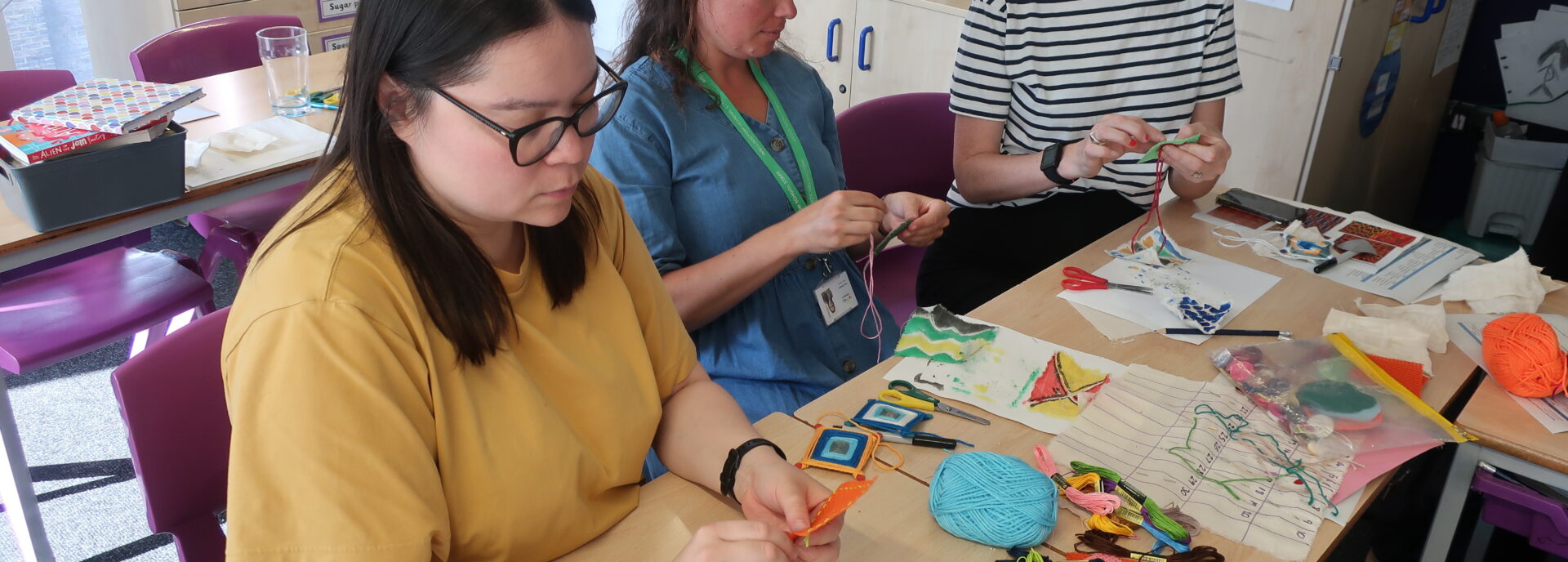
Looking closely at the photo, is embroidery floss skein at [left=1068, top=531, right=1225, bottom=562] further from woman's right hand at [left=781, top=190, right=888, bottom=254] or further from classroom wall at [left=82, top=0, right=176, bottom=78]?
classroom wall at [left=82, top=0, right=176, bottom=78]

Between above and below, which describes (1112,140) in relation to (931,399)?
above

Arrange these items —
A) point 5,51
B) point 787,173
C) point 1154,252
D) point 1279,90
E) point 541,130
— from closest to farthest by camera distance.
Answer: point 541,130 → point 787,173 → point 1154,252 → point 1279,90 → point 5,51

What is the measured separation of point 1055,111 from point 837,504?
1.25 metres

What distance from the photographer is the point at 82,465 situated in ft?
7.93

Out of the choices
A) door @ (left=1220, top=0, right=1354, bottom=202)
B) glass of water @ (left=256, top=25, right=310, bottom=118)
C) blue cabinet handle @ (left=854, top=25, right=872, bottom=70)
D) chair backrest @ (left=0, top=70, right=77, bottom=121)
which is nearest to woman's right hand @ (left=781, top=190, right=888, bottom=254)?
glass of water @ (left=256, top=25, right=310, bottom=118)

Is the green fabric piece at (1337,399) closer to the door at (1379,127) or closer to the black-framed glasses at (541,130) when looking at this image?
the black-framed glasses at (541,130)

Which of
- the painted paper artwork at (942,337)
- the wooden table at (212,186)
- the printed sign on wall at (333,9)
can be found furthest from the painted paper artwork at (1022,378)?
→ the printed sign on wall at (333,9)

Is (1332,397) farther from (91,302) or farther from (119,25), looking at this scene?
(119,25)

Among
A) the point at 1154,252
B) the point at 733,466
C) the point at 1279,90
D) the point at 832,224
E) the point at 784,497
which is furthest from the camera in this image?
the point at 1279,90

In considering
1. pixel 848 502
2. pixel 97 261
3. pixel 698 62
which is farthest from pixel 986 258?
pixel 97 261

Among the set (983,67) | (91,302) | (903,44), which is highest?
(983,67)

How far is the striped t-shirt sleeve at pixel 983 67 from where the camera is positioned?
2.00m

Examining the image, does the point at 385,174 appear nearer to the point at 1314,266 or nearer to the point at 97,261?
the point at 1314,266

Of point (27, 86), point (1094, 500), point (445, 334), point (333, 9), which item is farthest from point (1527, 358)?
point (333, 9)
